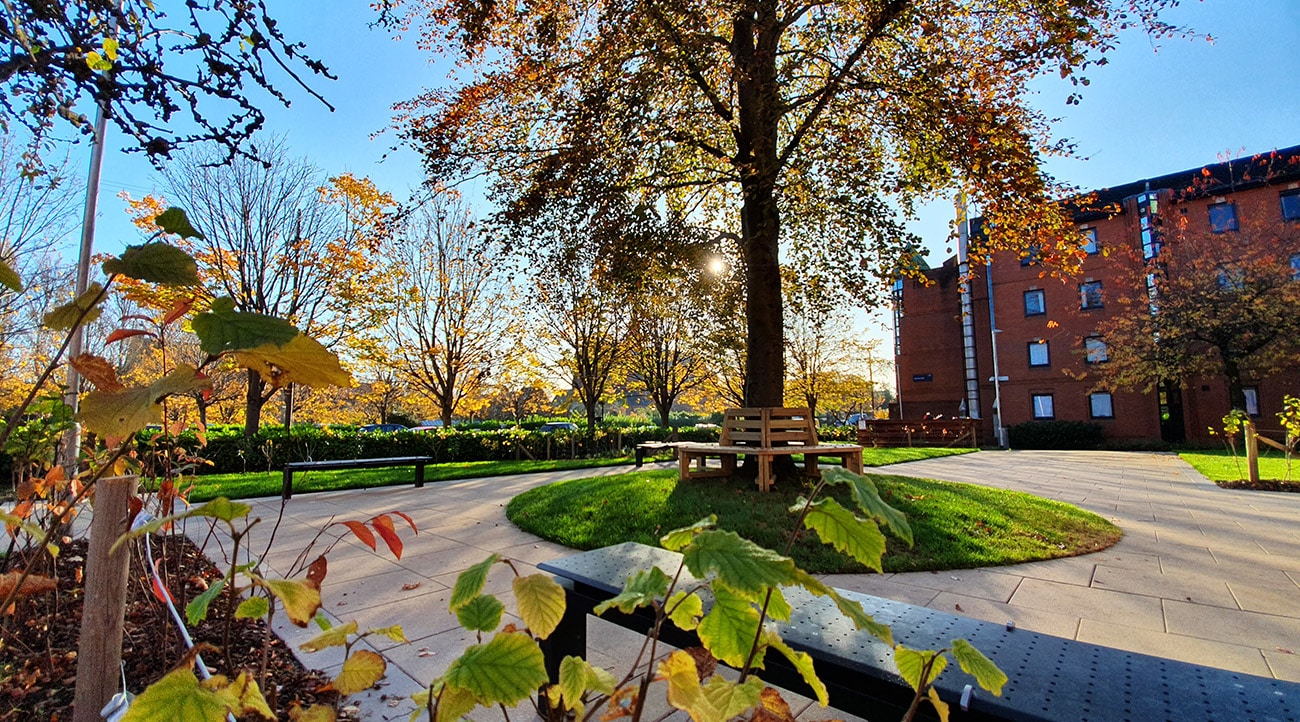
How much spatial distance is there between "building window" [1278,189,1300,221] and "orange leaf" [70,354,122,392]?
32.9m

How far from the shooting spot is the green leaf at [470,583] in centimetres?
90

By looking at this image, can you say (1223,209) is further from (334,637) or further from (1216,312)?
(334,637)

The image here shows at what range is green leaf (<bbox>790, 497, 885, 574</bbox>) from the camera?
34.4 inches

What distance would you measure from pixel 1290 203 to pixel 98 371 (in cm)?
3350

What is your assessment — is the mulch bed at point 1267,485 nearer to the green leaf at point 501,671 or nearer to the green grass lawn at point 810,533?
the green grass lawn at point 810,533

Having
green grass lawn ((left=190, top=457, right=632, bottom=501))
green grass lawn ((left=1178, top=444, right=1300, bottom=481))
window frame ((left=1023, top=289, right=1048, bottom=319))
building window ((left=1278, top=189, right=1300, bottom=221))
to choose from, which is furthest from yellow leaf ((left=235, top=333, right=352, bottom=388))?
building window ((left=1278, top=189, right=1300, bottom=221))

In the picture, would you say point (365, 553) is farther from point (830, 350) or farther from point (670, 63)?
point (830, 350)

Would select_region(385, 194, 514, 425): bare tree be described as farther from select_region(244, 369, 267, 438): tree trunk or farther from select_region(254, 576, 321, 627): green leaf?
select_region(254, 576, 321, 627): green leaf

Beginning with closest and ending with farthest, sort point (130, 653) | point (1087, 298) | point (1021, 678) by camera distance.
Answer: point (1021, 678) → point (130, 653) → point (1087, 298)

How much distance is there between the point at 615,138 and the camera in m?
6.68

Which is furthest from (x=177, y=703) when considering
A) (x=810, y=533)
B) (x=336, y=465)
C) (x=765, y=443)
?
(x=336, y=465)

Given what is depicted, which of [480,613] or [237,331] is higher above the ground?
[237,331]

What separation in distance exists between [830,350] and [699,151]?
66.8ft

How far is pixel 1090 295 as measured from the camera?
82.1ft
